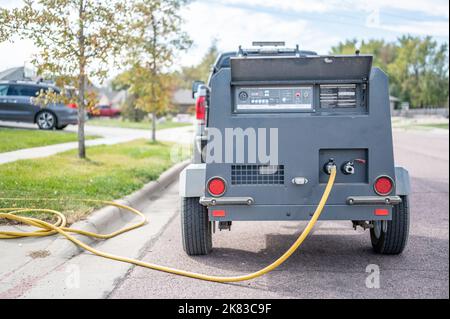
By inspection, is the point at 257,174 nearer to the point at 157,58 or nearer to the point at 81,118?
the point at 81,118

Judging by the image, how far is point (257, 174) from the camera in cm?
518

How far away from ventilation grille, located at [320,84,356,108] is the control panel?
115 millimetres

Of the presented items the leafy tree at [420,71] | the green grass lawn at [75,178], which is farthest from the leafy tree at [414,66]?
the green grass lawn at [75,178]

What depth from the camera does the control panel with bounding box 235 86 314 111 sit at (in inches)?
205

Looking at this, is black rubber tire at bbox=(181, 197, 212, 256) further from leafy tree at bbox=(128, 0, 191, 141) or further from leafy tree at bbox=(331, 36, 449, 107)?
leafy tree at bbox=(331, 36, 449, 107)

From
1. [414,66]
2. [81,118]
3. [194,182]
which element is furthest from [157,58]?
[414,66]

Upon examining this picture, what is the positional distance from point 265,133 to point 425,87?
69.5 metres

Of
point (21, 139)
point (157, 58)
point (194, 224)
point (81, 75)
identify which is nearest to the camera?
point (194, 224)

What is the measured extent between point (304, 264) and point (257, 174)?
0.92m

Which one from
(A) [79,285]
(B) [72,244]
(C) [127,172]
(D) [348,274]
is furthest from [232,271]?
(C) [127,172]

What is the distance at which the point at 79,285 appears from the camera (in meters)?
4.64

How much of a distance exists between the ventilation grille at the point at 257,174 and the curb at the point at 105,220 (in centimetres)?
174

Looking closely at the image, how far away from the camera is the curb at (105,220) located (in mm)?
5581

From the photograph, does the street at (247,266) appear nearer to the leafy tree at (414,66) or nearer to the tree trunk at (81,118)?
the tree trunk at (81,118)
